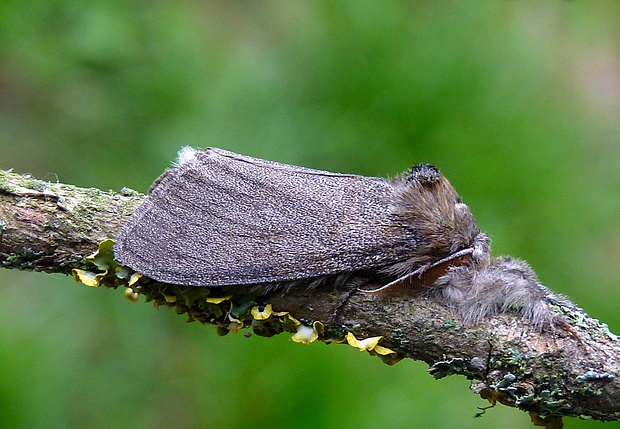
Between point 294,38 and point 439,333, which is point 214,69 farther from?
point 439,333

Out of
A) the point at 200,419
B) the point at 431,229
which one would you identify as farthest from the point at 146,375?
the point at 431,229

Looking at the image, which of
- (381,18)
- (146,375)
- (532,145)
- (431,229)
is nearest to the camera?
(431,229)

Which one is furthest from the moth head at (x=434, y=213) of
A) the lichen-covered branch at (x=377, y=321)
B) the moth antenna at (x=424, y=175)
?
the lichen-covered branch at (x=377, y=321)

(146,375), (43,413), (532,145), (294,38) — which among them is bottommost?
(43,413)

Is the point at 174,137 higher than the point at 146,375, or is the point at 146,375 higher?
the point at 174,137

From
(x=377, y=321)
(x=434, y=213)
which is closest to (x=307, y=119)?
(x=434, y=213)

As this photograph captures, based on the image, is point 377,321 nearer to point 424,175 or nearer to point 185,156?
point 424,175
